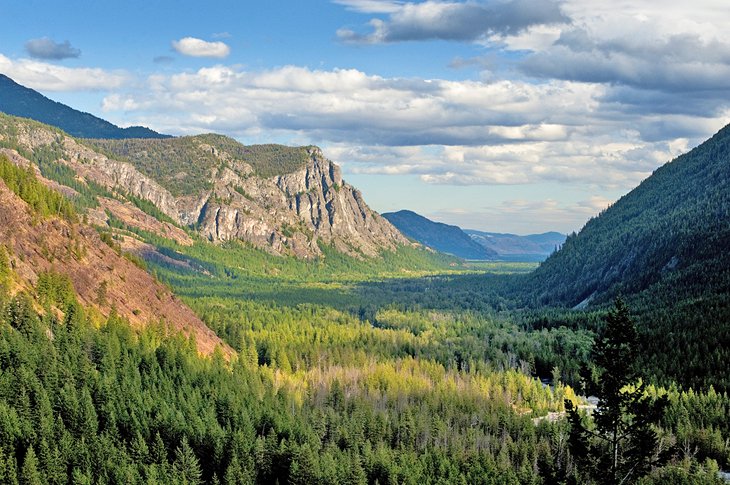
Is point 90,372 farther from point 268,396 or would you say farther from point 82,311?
point 268,396

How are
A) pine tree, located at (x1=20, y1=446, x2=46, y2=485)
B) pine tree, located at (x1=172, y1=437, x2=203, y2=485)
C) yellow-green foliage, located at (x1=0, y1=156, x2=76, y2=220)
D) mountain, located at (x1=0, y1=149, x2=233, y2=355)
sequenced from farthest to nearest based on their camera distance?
yellow-green foliage, located at (x1=0, y1=156, x2=76, y2=220) < mountain, located at (x1=0, y1=149, x2=233, y2=355) < pine tree, located at (x1=172, y1=437, x2=203, y2=485) < pine tree, located at (x1=20, y1=446, x2=46, y2=485)

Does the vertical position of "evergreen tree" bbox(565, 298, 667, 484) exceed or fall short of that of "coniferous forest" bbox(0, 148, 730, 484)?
it exceeds it

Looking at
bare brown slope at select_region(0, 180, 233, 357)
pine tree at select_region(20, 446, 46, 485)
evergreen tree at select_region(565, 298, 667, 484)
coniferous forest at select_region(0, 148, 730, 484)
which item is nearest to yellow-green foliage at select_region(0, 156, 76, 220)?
coniferous forest at select_region(0, 148, 730, 484)

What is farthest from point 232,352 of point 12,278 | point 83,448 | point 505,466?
point 505,466

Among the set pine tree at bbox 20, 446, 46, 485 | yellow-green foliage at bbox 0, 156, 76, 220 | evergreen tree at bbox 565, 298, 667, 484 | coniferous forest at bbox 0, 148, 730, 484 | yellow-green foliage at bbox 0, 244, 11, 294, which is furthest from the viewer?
yellow-green foliage at bbox 0, 156, 76, 220

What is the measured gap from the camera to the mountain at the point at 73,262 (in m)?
158

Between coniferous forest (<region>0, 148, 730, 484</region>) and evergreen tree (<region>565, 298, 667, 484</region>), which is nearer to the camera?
evergreen tree (<region>565, 298, 667, 484</region>)

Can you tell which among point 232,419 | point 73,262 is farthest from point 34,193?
point 232,419

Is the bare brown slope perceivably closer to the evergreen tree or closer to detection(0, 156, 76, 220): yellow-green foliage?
detection(0, 156, 76, 220): yellow-green foliage

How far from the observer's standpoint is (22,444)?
114 meters

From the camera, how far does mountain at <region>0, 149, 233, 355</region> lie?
519 feet

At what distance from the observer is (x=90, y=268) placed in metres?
174

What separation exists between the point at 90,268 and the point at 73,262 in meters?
4.63

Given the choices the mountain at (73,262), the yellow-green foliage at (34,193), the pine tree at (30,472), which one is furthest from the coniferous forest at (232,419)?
the mountain at (73,262)
